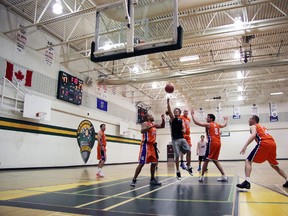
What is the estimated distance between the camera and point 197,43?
12961 mm

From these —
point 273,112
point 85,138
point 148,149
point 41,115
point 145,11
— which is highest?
point 145,11

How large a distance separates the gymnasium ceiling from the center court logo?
3096 mm

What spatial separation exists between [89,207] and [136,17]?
522 cm

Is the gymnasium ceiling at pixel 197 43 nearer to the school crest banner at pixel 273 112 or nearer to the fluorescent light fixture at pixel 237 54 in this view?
the fluorescent light fixture at pixel 237 54

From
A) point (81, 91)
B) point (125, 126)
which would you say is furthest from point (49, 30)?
point (125, 126)

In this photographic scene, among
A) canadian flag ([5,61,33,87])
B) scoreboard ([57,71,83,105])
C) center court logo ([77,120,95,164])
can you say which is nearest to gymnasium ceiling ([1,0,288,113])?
scoreboard ([57,71,83,105])

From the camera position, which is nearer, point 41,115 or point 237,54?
point 41,115

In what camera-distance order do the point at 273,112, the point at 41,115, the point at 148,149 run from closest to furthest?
the point at 148,149
the point at 41,115
the point at 273,112

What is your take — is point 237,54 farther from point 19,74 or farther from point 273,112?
point 273,112

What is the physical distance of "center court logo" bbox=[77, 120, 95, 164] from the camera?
1409cm

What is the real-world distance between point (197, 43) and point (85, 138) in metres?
8.47

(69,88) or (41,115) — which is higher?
(69,88)

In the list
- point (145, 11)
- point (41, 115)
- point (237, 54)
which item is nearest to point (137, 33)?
point (145, 11)

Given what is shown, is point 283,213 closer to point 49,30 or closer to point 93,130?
point 49,30
